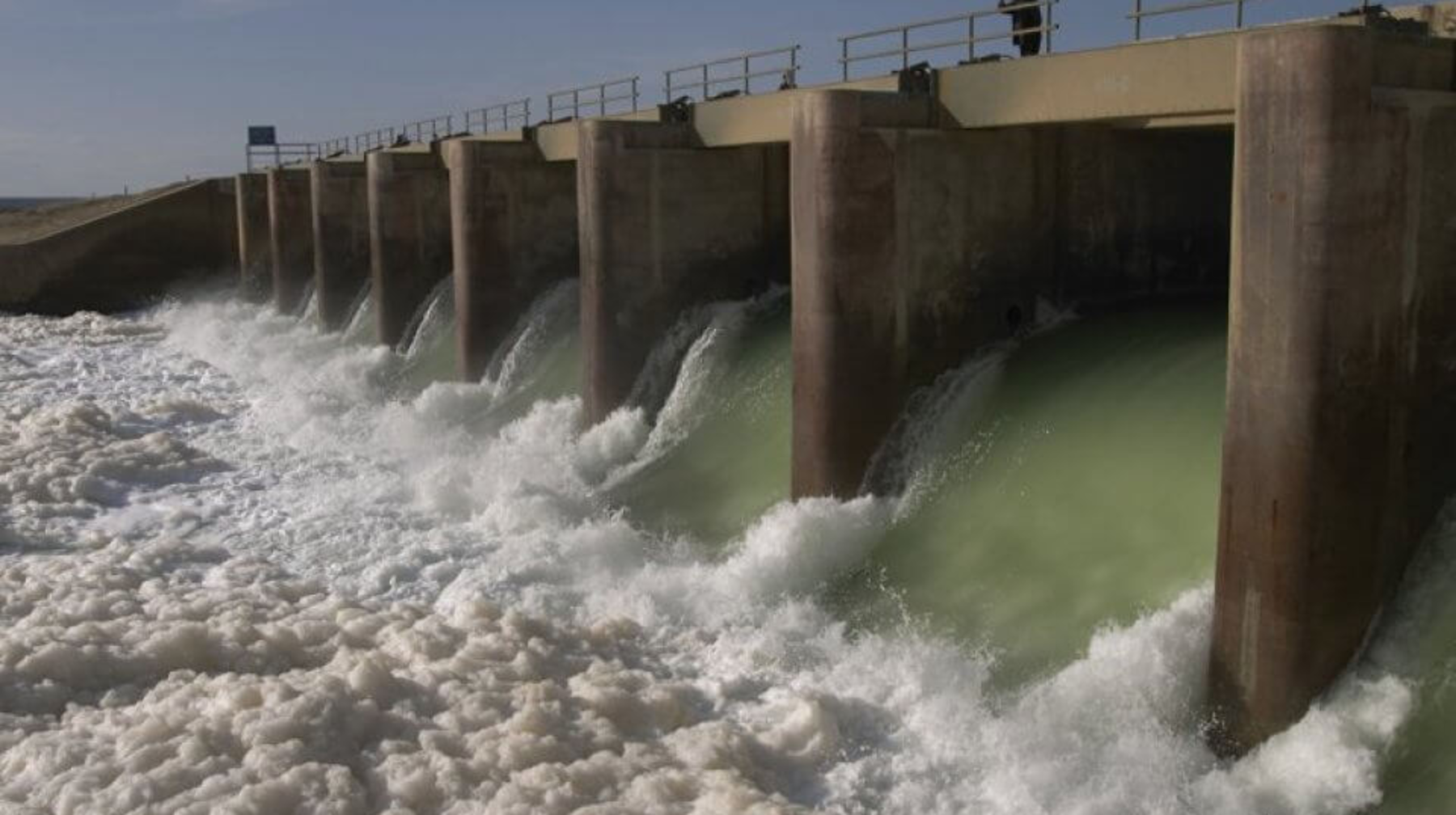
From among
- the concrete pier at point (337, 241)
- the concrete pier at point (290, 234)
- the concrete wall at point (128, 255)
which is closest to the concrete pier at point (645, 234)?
the concrete pier at point (337, 241)

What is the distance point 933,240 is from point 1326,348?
6437 millimetres

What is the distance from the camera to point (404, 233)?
99.2 ft

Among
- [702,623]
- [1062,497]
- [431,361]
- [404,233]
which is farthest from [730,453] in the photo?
[404,233]

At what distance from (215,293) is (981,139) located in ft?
112

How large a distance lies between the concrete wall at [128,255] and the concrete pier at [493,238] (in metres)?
22.1

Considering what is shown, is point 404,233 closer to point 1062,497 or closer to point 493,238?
point 493,238

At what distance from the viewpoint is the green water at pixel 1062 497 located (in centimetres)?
1116

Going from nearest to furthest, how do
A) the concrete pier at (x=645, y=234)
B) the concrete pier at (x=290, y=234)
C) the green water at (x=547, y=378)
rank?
the concrete pier at (x=645, y=234)
the green water at (x=547, y=378)
the concrete pier at (x=290, y=234)

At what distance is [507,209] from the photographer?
25.2 m

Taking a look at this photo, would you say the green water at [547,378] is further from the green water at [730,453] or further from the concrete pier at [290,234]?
the concrete pier at [290,234]

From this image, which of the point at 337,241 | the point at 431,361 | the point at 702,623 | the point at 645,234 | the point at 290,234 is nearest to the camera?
the point at 702,623

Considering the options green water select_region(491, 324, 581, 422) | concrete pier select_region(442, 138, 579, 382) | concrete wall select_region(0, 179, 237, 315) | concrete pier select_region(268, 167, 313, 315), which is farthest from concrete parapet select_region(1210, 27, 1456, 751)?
concrete wall select_region(0, 179, 237, 315)

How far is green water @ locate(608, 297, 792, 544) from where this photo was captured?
15888 mm

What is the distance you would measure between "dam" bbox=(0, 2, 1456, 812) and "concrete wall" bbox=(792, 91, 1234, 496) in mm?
45
